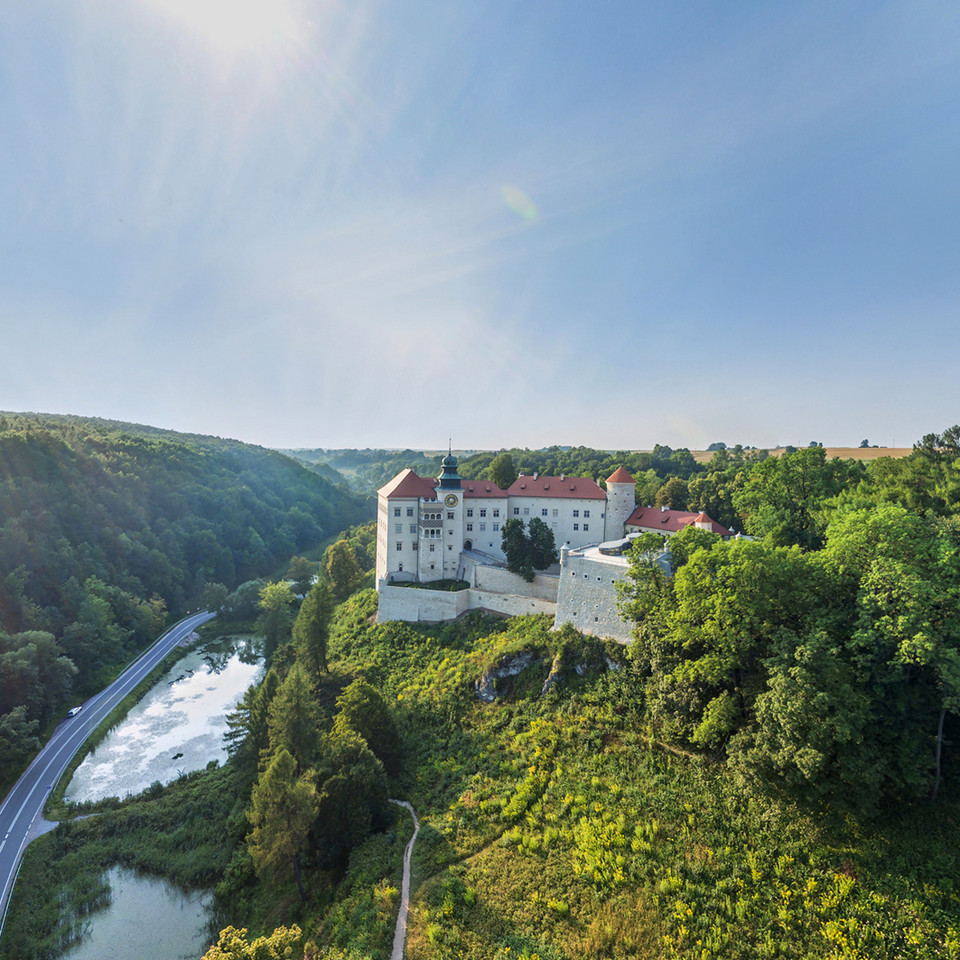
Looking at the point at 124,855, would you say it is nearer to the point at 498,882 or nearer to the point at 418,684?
the point at 418,684

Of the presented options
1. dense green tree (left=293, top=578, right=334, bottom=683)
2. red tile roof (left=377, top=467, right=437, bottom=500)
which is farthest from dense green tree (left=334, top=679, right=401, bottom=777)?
red tile roof (left=377, top=467, right=437, bottom=500)

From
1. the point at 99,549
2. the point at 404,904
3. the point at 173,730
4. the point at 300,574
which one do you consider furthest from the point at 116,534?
the point at 404,904

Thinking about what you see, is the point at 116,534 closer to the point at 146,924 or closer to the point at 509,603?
the point at 146,924

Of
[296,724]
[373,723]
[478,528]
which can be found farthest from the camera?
[478,528]

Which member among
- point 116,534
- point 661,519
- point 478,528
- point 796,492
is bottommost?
point 116,534

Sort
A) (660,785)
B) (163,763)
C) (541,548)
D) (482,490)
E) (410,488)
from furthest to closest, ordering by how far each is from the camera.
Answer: (482,490), (410,488), (541,548), (163,763), (660,785)

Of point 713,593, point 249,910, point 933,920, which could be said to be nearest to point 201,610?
point 249,910

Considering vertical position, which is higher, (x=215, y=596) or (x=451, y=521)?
(x=451, y=521)

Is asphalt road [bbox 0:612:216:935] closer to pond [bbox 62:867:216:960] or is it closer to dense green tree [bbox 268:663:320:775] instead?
pond [bbox 62:867:216:960]
